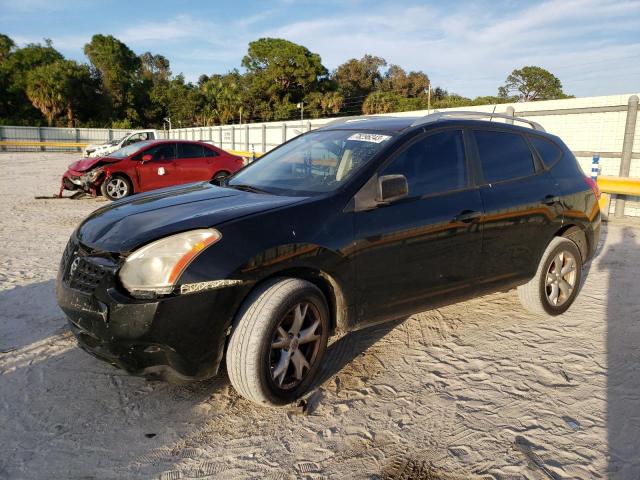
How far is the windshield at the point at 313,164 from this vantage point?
3355mm

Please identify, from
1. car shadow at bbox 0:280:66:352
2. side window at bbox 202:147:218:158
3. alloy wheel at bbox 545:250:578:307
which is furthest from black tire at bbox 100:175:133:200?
alloy wheel at bbox 545:250:578:307

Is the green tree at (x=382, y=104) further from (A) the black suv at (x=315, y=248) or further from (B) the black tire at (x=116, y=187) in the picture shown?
(A) the black suv at (x=315, y=248)

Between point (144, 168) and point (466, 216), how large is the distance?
8886mm

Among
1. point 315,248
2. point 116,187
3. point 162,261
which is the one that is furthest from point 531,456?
point 116,187

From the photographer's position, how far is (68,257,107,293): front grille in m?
2.69

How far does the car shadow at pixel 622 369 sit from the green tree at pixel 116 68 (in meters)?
61.4

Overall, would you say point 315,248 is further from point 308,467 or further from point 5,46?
point 5,46

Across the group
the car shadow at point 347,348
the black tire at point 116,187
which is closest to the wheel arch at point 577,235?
the car shadow at point 347,348

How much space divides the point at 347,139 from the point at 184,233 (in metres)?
1.62

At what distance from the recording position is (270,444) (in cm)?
260

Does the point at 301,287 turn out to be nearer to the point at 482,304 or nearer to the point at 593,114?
the point at 482,304

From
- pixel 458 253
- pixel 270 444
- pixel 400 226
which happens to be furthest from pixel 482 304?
pixel 270 444

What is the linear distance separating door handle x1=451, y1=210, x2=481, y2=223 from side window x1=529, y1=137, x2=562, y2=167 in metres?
1.18

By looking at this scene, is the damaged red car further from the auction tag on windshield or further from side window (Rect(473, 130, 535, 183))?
side window (Rect(473, 130, 535, 183))
